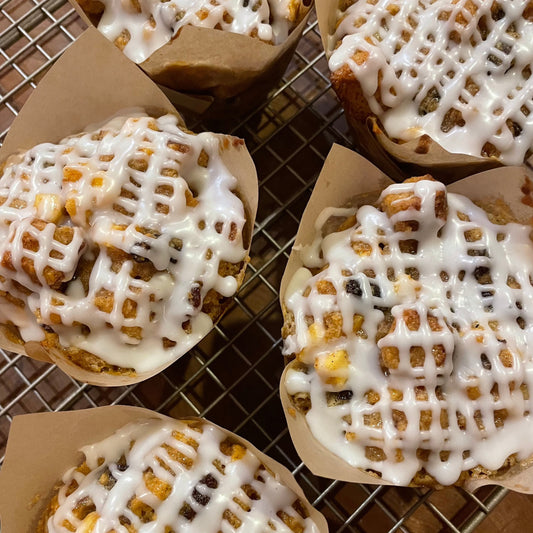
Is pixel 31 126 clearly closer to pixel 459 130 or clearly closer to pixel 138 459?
pixel 138 459

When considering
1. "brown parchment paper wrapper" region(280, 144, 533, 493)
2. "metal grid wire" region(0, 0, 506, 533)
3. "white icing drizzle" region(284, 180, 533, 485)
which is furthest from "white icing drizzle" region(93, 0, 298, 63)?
"white icing drizzle" region(284, 180, 533, 485)

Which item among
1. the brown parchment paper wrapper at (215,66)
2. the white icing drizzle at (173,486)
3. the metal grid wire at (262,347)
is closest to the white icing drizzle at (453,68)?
the brown parchment paper wrapper at (215,66)

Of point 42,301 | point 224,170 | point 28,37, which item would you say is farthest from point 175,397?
point 28,37

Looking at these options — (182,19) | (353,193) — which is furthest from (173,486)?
(182,19)

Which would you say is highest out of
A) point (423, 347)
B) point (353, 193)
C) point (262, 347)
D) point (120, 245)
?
point (120, 245)

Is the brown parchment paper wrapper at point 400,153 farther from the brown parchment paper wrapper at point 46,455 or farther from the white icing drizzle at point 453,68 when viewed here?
the brown parchment paper wrapper at point 46,455

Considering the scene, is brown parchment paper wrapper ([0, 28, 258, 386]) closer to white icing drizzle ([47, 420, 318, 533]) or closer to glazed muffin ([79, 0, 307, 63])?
glazed muffin ([79, 0, 307, 63])

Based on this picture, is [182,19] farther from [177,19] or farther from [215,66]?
[215,66]
